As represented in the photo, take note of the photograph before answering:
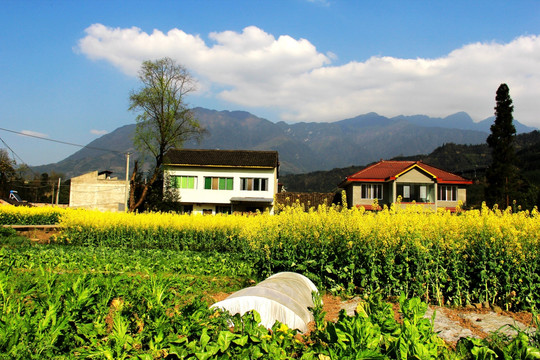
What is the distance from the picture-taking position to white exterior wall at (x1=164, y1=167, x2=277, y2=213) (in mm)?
40094

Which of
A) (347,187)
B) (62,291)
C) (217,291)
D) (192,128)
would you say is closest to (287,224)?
(217,291)

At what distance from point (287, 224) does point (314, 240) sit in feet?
2.95

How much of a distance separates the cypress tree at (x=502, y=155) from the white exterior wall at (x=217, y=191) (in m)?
23.0

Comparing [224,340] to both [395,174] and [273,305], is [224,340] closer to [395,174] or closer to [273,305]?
[273,305]

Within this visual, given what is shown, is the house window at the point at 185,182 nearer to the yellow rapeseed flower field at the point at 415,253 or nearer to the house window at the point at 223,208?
the house window at the point at 223,208

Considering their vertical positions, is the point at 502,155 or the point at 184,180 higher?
the point at 502,155

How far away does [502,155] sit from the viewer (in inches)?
1578

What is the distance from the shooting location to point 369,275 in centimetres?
758

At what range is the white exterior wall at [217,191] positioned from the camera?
4009 cm

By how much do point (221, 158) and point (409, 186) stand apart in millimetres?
20170

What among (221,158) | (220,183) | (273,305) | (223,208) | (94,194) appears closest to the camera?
(273,305)

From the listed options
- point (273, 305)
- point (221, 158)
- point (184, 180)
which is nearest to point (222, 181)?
point (221, 158)

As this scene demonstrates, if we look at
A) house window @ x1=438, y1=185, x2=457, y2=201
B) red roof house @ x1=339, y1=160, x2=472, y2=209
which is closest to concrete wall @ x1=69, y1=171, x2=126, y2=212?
red roof house @ x1=339, y1=160, x2=472, y2=209

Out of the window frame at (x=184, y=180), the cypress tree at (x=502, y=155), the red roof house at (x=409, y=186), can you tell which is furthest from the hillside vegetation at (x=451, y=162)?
the window frame at (x=184, y=180)
